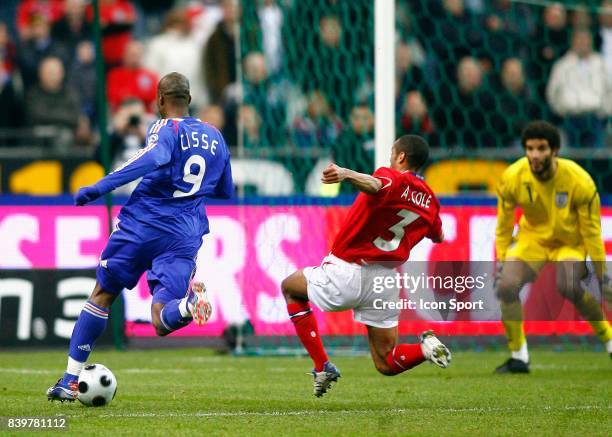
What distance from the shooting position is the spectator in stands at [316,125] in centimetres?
1381

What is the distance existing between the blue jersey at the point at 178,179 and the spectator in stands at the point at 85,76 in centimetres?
840

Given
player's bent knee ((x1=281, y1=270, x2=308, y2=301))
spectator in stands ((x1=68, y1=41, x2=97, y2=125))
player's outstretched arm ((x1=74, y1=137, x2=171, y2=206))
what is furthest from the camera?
spectator in stands ((x1=68, y1=41, x2=97, y2=125))

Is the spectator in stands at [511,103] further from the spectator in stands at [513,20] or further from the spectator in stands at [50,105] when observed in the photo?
the spectator in stands at [50,105]

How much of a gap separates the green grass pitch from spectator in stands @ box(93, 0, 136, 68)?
583cm

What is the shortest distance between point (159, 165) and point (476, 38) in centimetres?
810

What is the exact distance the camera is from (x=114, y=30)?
1636 cm

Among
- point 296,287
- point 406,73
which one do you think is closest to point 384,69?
point 406,73

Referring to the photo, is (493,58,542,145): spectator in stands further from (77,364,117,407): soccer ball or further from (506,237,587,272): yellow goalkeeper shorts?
(77,364,117,407): soccer ball

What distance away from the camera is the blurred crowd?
1331cm

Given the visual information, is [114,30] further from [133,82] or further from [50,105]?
[50,105]

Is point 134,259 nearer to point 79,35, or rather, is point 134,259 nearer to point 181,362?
point 181,362

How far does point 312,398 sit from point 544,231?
3.19m

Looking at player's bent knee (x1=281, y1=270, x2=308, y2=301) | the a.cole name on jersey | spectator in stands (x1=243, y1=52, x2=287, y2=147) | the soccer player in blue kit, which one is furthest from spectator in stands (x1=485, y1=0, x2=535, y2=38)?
the soccer player in blue kit

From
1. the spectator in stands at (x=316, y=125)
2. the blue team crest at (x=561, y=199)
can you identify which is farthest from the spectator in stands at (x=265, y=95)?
the blue team crest at (x=561, y=199)
